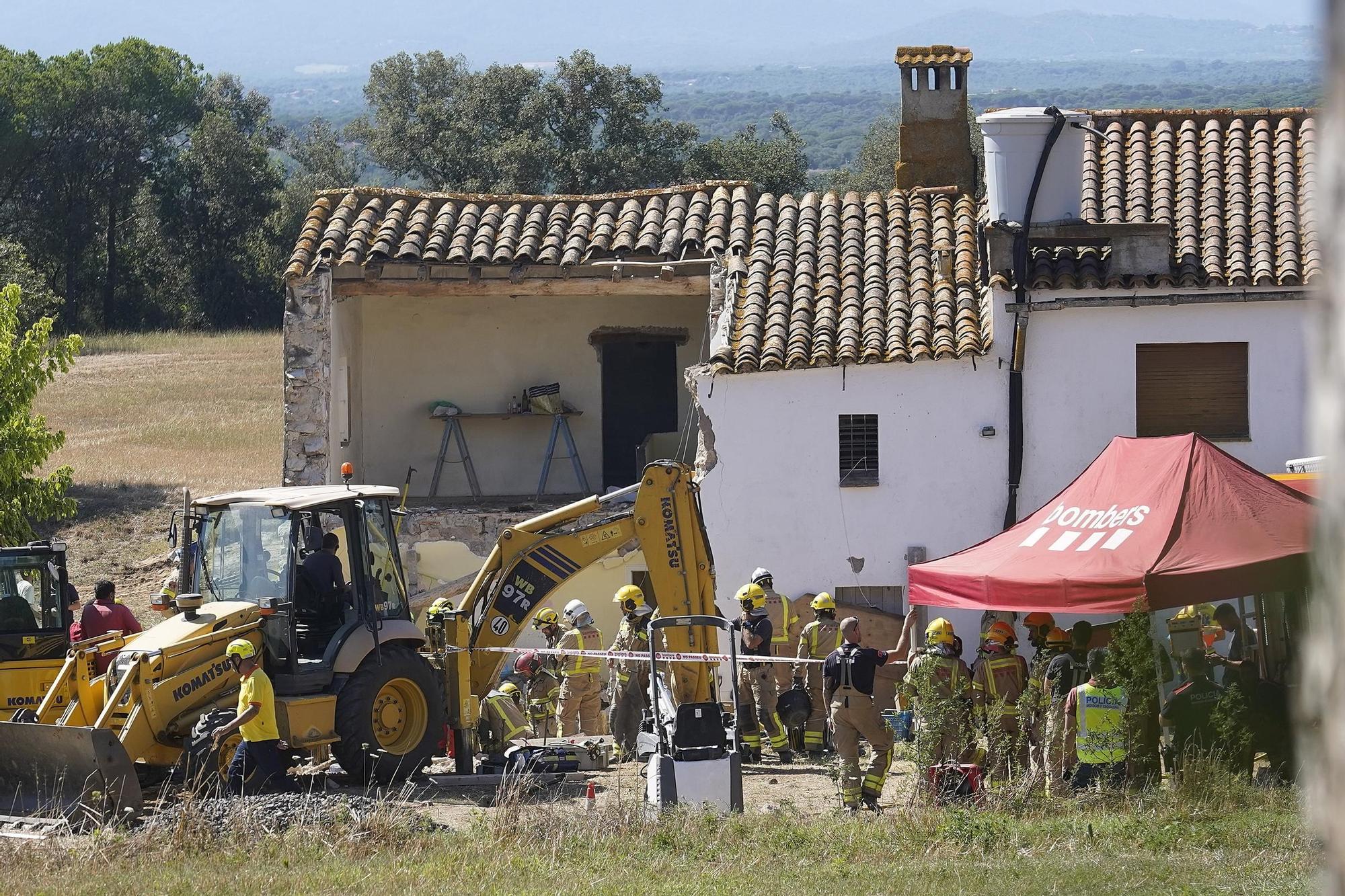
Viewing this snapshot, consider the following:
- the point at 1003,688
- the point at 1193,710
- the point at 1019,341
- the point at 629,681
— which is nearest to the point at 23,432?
the point at 629,681

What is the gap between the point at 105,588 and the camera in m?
15.3

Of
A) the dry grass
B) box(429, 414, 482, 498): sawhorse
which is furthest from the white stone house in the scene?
the dry grass

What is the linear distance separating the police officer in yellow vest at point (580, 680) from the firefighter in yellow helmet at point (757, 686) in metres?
1.50

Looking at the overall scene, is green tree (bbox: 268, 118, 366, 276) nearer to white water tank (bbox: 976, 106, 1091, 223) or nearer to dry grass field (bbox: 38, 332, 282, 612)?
dry grass field (bbox: 38, 332, 282, 612)

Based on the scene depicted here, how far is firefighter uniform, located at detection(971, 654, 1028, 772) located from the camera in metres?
12.4

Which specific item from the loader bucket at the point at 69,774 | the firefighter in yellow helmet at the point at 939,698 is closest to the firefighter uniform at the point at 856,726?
the firefighter in yellow helmet at the point at 939,698

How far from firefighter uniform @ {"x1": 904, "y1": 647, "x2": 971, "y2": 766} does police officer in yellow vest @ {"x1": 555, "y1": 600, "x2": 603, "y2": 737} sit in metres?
4.22

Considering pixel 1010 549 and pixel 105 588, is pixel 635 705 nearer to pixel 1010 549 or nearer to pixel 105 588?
pixel 1010 549

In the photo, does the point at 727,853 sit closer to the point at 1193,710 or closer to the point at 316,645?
the point at 1193,710

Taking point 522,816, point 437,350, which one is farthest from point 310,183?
point 522,816

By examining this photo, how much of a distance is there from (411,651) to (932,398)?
7.31m

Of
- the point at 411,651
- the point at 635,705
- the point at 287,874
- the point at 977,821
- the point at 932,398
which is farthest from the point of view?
the point at 932,398

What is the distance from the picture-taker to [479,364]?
22984 mm

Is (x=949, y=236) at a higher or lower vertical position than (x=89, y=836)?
higher
